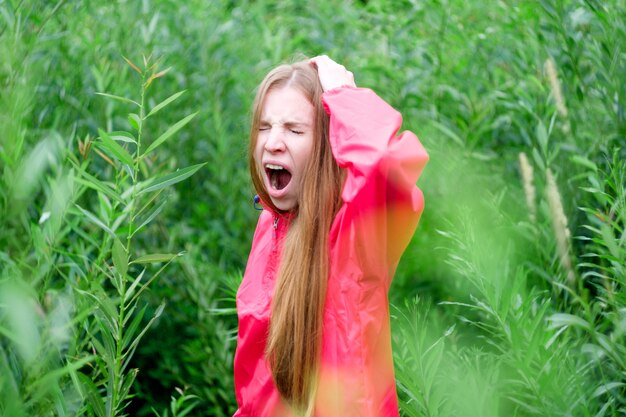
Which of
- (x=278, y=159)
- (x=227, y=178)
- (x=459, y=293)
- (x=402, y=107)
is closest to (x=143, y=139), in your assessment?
(x=227, y=178)

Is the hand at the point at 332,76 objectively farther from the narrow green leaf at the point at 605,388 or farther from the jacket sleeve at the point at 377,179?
the narrow green leaf at the point at 605,388

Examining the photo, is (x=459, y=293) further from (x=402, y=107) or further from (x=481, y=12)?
(x=481, y=12)

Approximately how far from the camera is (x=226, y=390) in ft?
8.84

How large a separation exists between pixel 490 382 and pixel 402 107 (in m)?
1.56

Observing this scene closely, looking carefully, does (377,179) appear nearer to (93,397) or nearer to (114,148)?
(114,148)

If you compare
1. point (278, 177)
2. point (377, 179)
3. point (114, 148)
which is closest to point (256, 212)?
point (278, 177)

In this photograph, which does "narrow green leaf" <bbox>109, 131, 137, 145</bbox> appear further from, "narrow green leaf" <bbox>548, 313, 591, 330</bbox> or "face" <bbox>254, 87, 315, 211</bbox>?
"narrow green leaf" <bbox>548, 313, 591, 330</bbox>

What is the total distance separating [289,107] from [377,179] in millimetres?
308

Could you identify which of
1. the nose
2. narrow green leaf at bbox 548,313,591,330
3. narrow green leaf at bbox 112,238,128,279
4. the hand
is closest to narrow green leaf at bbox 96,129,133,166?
narrow green leaf at bbox 112,238,128,279

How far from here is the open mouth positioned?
1.83 metres

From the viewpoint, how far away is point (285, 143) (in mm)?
1785

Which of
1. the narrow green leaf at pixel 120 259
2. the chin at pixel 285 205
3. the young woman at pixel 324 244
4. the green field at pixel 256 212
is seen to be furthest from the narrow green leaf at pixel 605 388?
the narrow green leaf at pixel 120 259

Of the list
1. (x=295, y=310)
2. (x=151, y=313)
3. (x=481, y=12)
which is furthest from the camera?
(x=481, y=12)

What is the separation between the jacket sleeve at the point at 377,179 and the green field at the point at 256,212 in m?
0.13
